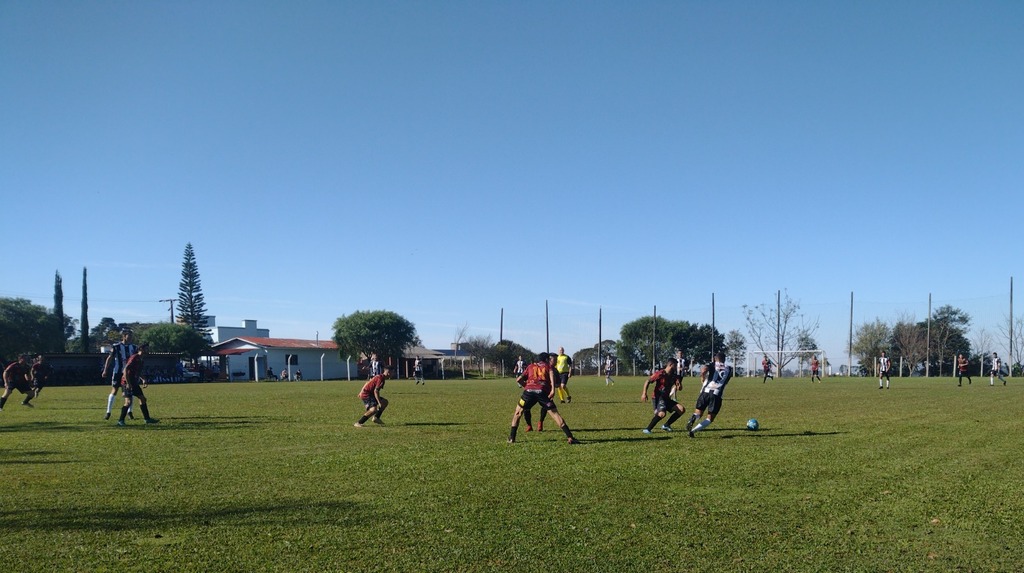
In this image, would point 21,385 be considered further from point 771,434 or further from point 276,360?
point 276,360

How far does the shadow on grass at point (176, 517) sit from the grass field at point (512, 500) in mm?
30

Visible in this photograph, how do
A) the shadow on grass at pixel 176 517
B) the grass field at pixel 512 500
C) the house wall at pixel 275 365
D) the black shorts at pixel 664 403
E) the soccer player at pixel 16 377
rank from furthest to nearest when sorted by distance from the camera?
the house wall at pixel 275 365 → the soccer player at pixel 16 377 → the black shorts at pixel 664 403 → the shadow on grass at pixel 176 517 → the grass field at pixel 512 500

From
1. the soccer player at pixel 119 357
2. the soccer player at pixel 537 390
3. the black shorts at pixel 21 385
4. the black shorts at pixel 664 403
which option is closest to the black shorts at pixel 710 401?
the black shorts at pixel 664 403

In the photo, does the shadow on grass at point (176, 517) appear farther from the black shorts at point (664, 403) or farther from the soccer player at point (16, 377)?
the soccer player at point (16, 377)

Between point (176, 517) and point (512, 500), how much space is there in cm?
340

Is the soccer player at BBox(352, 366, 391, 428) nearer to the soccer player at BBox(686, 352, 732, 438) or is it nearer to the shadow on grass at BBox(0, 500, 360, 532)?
the soccer player at BBox(686, 352, 732, 438)

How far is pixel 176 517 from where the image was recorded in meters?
7.74

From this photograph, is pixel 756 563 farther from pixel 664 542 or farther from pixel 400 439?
pixel 400 439

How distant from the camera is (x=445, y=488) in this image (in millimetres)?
9266

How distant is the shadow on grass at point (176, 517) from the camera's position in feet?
24.3

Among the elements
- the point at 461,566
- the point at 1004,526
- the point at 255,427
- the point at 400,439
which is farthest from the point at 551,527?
the point at 255,427

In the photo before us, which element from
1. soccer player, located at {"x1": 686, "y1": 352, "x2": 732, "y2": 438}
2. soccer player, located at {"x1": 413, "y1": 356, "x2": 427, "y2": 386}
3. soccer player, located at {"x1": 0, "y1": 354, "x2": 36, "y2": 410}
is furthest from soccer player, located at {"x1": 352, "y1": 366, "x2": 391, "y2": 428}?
soccer player, located at {"x1": 413, "y1": 356, "x2": 427, "y2": 386}

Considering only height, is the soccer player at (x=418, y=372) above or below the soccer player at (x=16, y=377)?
below

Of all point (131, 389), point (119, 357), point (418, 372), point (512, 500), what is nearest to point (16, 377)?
point (119, 357)
